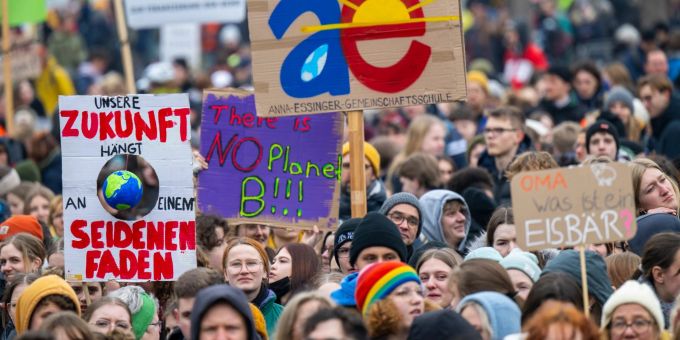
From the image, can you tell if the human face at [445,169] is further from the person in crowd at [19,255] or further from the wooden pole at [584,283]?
the wooden pole at [584,283]

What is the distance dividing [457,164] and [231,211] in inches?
178

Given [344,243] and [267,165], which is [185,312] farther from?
[267,165]

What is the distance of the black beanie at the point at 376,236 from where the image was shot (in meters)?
9.15

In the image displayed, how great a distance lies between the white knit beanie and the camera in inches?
308

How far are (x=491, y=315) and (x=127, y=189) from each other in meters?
2.61

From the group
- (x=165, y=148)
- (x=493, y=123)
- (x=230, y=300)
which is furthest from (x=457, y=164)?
(x=230, y=300)

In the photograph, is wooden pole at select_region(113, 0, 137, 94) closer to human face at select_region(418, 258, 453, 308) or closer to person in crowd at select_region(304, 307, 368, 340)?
human face at select_region(418, 258, 453, 308)

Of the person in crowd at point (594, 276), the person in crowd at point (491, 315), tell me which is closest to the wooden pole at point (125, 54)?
the person in crowd at point (594, 276)

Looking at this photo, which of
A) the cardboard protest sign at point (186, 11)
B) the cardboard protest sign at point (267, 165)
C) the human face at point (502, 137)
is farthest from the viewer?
the cardboard protest sign at point (186, 11)

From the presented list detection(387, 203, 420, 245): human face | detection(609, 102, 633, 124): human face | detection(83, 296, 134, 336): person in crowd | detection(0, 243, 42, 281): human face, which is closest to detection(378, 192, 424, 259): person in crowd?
detection(387, 203, 420, 245): human face

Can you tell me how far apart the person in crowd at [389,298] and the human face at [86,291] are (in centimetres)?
234

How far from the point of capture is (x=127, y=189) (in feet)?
31.1

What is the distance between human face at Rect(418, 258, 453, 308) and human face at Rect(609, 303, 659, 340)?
58.9 inches

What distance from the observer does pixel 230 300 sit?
7637 millimetres
